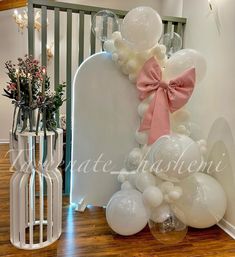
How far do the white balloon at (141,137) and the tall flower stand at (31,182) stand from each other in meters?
0.83

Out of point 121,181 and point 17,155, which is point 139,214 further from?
point 17,155

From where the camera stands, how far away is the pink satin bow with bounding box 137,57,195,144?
8.10 ft

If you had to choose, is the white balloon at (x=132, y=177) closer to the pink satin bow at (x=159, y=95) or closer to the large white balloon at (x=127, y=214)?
the large white balloon at (x=127, y=214)

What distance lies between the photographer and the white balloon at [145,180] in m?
2.33

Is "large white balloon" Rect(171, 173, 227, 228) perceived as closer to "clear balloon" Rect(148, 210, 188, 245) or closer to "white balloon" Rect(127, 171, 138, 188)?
"clear balloon" Rect(148, 210, 188, 245)

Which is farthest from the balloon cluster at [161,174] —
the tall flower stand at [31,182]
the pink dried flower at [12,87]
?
the pink dried flower at [12,87]

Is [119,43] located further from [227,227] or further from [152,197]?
[227,227]

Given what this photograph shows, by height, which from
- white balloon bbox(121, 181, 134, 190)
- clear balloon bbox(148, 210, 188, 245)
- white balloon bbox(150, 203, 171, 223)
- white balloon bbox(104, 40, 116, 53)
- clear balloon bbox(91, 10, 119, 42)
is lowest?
clear balloon bbox(148, 210, 188, 245)

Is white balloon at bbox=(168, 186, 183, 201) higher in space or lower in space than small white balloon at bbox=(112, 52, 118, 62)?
lower

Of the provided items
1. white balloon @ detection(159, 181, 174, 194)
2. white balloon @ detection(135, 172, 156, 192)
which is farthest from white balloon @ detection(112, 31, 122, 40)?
white balloon @ detection(159, 181, 174, 194)

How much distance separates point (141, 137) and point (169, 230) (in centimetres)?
88

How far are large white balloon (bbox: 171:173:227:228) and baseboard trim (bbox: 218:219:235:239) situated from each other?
0.20 metres

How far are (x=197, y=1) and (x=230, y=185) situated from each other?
6.46ft

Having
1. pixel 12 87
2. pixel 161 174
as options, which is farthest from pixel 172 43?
pixel 12 87
